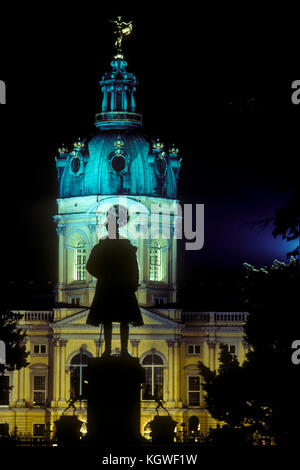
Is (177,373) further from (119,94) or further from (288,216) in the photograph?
(288,216)

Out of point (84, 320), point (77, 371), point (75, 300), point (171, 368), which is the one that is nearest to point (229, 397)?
point (171, 368)

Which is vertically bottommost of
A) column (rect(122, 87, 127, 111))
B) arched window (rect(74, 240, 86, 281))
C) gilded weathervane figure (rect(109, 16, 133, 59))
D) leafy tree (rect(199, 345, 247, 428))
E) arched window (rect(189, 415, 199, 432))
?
leafy tree (rect(199, 345, 247, 428))

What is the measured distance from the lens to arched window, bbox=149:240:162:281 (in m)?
116

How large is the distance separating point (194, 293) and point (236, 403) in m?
43.4

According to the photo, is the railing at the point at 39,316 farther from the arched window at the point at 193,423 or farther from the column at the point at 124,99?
the column at the point at 124,99

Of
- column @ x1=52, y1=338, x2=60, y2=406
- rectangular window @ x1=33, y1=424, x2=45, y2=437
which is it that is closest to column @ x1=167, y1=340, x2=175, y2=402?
column @ x1=52, y1=338, x2=60, y2=406

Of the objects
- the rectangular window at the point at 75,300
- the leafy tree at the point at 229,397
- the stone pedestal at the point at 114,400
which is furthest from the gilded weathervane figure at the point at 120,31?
the stone pedestal at the point at 114,400

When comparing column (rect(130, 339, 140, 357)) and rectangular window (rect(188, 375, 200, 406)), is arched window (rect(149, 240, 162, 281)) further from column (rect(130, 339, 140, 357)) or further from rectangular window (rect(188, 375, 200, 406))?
rectangular window (rect(188, 375, 200, 406))

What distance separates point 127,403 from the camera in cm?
4984

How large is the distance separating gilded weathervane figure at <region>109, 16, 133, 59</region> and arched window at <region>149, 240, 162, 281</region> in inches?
438

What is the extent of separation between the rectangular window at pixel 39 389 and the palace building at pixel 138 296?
0.19ft

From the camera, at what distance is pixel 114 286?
51.4 metres

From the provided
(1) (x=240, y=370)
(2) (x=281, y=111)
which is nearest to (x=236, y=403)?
(1) (x=240, y=370)

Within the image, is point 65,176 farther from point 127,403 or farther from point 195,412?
point 127,403
